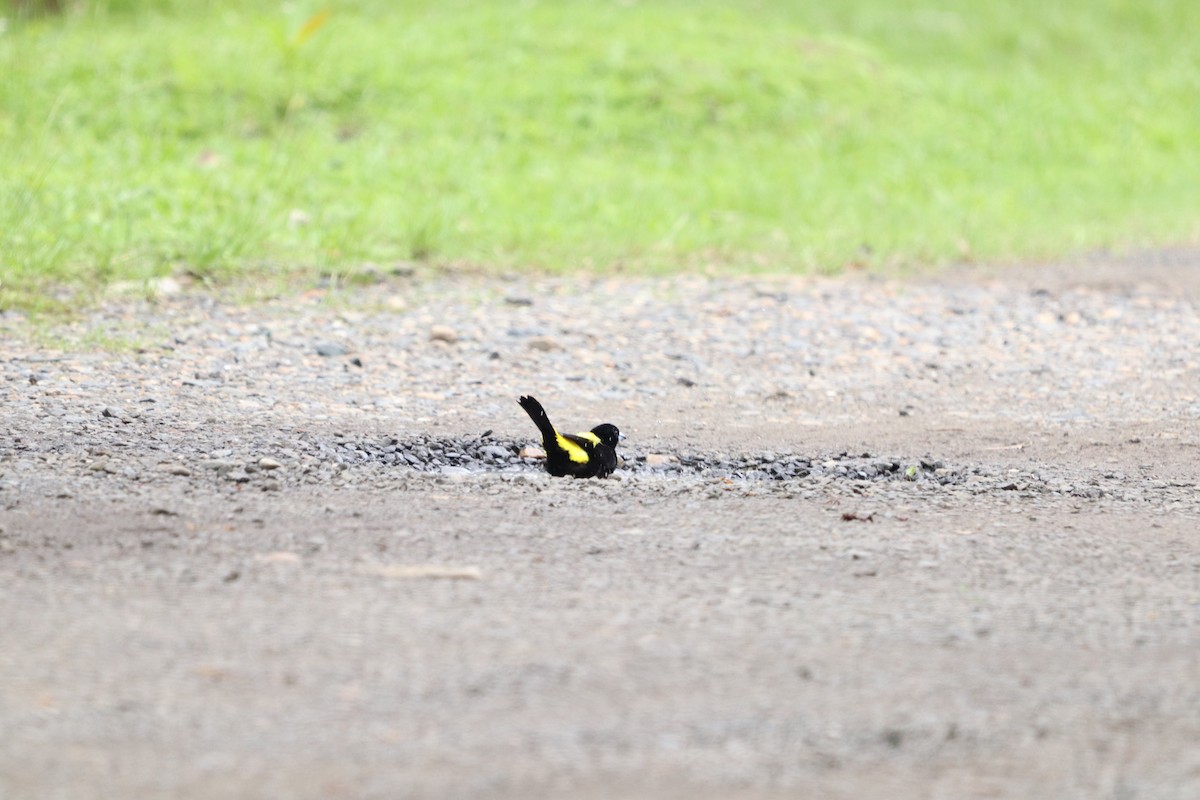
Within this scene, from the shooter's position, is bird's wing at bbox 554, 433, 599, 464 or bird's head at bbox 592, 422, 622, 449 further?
bird's head at bbox 592, 422, 622, 449

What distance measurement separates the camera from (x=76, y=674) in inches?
84.9

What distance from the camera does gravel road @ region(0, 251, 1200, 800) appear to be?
1.97 metres

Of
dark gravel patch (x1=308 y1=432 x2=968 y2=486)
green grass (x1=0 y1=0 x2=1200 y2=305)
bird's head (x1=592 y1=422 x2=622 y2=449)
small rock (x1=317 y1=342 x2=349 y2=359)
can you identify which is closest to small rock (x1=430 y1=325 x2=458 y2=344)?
small rock (x1=317 y1=342 x2=349 y2=359)

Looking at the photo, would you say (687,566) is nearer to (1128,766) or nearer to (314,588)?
(314,588)

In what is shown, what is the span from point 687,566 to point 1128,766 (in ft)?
3.32

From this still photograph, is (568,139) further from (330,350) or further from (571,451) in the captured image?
(571,451)

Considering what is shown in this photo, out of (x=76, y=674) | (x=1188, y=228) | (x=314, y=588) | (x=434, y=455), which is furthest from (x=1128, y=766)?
(x=1188, y=228)

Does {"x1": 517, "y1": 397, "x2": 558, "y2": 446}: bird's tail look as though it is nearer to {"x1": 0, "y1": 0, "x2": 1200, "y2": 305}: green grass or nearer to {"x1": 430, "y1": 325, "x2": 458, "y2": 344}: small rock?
{"x1": 430, "y1": 325, "x2": 458, "y2": 344}: small rock

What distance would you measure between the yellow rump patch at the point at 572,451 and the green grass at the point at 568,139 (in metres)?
2.64

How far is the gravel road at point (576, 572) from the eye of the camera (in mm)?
1966

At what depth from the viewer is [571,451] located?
3521mm

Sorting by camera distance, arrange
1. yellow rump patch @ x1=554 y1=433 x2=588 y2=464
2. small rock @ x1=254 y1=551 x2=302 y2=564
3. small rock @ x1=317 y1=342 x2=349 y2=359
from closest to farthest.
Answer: small rock @ x1=254 y1=551 x2=302 y2=564
yellow rump patch @ x1=554 y1=433 x2=588 y2=464
small rock @ x1=317 y1=342 x2=349 y2=359

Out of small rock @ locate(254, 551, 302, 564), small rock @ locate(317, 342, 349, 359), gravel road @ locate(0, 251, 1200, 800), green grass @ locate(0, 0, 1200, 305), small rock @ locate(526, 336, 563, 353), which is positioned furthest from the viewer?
green grass @ locate(0, 0, 1200, 305)

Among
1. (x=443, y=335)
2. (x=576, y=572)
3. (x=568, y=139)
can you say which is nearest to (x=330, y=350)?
(x=443, y=335)
